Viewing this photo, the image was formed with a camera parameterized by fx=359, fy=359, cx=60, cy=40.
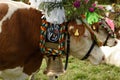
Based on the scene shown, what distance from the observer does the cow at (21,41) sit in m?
3.13

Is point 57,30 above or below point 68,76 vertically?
above

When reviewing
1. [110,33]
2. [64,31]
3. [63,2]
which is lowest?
[110,33]

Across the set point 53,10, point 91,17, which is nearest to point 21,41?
point 53,10

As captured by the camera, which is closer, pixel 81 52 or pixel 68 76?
pixel 81 52

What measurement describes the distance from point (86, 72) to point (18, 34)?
2271 mm

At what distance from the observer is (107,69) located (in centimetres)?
543

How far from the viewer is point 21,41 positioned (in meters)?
3.16

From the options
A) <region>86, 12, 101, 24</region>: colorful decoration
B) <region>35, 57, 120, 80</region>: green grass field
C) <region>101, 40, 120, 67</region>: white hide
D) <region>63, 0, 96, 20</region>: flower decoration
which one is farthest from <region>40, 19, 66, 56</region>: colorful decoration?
<region>101, 40, 120, 67</region>: white hide

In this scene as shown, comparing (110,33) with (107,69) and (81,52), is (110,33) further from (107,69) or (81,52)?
(107,69)

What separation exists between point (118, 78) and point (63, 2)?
2.12 m

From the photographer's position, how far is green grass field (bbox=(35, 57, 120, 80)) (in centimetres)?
496


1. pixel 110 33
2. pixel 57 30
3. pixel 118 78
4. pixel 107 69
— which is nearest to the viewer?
pixel 57 30

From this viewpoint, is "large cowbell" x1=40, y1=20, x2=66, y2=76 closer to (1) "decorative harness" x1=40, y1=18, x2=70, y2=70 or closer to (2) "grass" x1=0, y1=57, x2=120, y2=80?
(1) "decorative harness" x1=40, y1=18, x2=70, y2=70

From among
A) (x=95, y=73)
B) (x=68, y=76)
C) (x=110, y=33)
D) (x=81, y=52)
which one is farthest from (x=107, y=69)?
(x=81, y=52)
